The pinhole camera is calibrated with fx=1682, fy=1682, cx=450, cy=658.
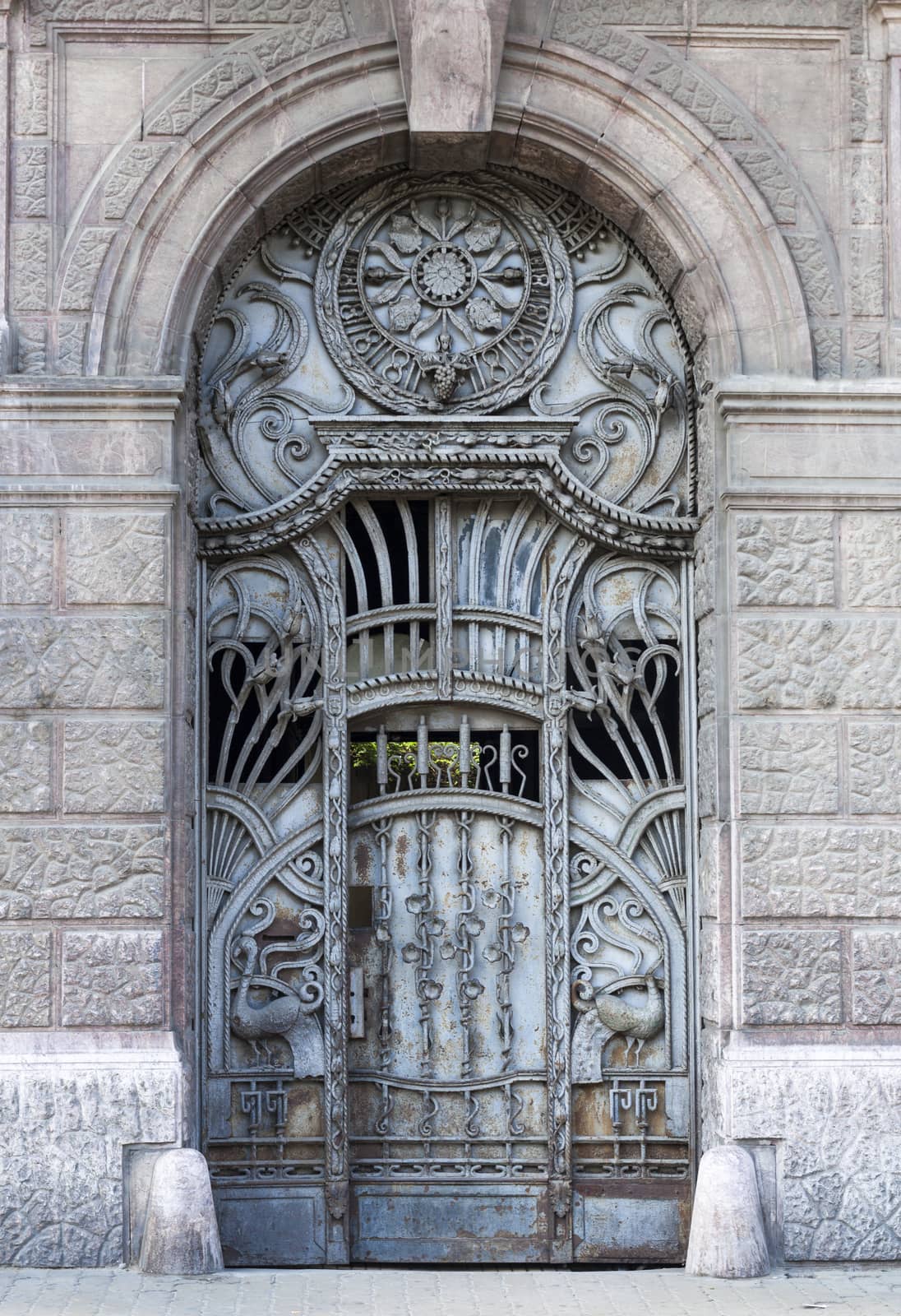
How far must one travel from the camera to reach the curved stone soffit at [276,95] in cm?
827

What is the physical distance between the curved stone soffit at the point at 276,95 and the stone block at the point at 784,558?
2.69ft

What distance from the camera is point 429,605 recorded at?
28.8ft

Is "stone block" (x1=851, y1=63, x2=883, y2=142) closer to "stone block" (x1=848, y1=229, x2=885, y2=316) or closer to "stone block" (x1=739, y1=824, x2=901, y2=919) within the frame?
"stone block" (x1=848, y1=229, x2=885, y2=316)

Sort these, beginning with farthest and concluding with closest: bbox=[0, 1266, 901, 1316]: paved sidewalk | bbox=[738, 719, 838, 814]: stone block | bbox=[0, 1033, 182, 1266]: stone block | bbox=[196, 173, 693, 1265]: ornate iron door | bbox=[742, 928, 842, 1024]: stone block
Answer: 1. bbox=[196, 173, 693, 1265]: ornate iron door
2. bbox=[738, 719, 838, 814]: stone block
3. bbox=[742, 928, 842, 1024]: stone block
4. bbox=[0, 1033, 182, 1266]: stone block
5. bbox=[0, 1266, 901, 1316]: paved sidewalk

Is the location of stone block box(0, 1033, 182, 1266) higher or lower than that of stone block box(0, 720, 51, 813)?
lower

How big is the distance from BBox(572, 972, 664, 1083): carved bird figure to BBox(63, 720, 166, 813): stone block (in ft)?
7.98

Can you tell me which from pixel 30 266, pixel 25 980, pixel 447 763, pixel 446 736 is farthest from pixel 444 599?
pixel 25 980

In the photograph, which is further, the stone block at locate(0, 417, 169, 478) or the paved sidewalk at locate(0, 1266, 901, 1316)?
the stone block at locate(0, 417, 169, 478)

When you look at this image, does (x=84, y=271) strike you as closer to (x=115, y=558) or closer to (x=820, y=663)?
(x=115, y=558)

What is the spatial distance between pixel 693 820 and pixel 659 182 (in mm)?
3245

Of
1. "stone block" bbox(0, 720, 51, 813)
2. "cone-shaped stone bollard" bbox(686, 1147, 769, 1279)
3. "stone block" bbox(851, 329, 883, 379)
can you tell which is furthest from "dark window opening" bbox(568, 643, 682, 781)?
"stone block" bbox(0, 720, 51, 813)

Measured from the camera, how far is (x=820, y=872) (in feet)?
26.9

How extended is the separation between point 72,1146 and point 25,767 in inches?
69.9

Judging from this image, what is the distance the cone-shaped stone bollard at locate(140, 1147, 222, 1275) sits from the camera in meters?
7.54
